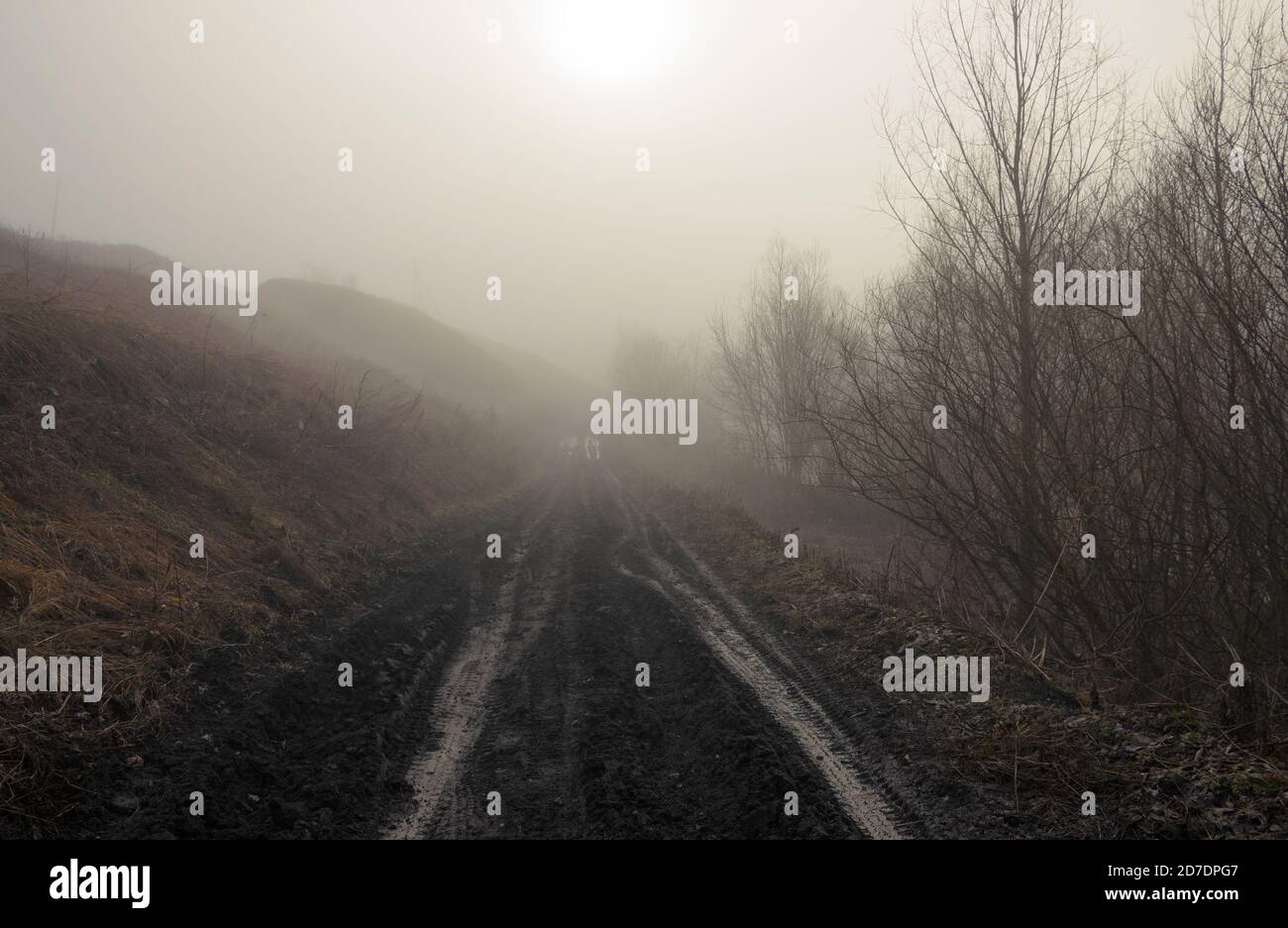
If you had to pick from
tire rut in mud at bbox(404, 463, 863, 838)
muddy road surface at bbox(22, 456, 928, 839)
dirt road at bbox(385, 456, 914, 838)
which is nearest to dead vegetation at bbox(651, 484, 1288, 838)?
muddy road surface at bbox(22, 456, 928, 839)

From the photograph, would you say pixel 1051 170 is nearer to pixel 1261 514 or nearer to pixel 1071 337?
pixel 1071 337

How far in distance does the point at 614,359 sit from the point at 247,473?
203 feet

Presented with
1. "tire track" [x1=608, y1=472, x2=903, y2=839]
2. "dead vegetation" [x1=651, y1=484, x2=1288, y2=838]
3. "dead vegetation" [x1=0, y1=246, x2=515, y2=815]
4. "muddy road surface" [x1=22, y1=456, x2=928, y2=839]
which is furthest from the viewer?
"dead vegetation" [x1=0, y1=246, x2=515, y2=815]

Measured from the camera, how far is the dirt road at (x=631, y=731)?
4.39 metres

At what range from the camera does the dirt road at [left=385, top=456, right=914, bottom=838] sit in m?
4.39

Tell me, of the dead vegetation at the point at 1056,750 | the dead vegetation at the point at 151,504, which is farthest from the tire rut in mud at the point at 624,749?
the dead vegetation at the point at 151,504

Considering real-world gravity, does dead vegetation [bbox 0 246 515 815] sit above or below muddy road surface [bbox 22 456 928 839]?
above

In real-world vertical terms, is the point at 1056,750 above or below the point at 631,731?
above

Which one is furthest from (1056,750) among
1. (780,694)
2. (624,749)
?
(624,749)

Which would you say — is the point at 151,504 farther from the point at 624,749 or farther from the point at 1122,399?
the point at 1122,399

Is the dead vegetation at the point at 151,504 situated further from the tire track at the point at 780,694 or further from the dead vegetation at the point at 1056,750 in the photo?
the dead vegetation at the point at 1056,750

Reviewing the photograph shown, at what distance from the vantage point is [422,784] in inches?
191

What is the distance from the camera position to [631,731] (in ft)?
18.9

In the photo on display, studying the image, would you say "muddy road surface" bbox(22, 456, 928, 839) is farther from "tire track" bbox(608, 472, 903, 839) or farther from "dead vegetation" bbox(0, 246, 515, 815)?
"dead vegetation" bbox(0, 246, 515, 815)
